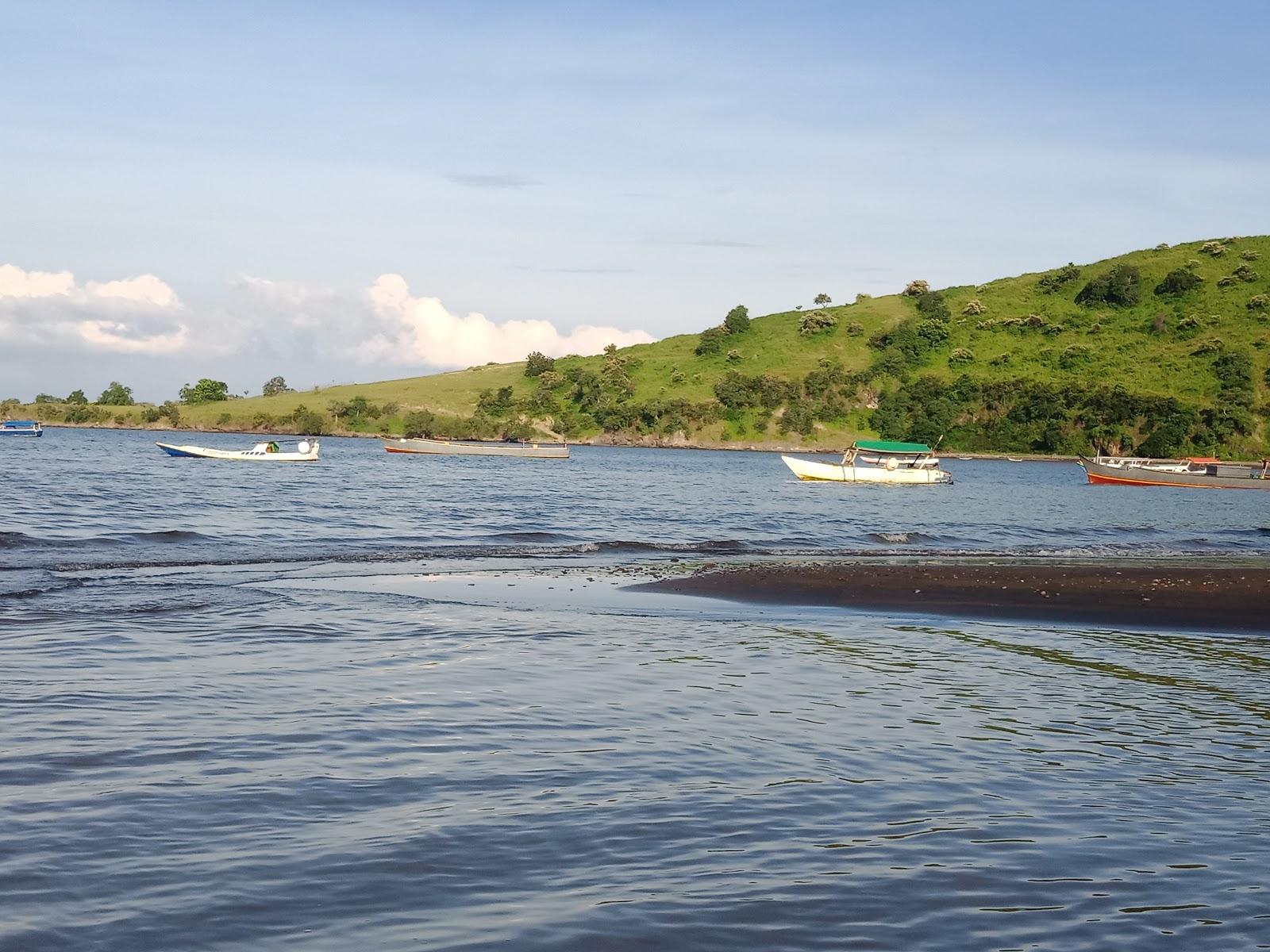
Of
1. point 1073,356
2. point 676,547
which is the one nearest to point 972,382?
point 1073,356

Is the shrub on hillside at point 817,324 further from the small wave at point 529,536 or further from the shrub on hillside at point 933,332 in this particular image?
the small wave at point 529,536

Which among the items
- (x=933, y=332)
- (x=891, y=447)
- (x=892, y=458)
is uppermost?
(x=933, y=332)

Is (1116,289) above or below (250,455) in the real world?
above

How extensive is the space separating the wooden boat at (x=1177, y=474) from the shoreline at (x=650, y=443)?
5179 centimetres

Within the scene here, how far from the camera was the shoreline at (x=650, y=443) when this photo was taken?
152 metres

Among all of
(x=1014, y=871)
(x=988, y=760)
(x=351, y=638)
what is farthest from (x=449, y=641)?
(x=1014, y=871)

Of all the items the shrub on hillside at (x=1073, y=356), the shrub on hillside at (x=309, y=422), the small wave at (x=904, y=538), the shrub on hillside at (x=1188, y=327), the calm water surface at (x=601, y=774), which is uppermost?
the shrub on hillside at (x=1188, y=327)

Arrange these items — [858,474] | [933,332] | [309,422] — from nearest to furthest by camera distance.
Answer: [858,474] → [933,332] → [309,422]

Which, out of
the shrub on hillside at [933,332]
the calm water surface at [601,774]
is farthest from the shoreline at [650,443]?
the calm water surface at [601,774]

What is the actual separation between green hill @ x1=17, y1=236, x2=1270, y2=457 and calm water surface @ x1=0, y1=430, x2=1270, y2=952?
133 meters

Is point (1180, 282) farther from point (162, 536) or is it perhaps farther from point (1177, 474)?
point (162, 536)

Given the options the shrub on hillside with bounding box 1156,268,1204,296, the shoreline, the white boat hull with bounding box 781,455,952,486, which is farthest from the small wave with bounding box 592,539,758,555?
the shrub on hillside with bounding box 1156,268,1204,296

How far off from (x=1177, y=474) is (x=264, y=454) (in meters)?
61.4

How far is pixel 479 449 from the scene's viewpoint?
12875 cm
